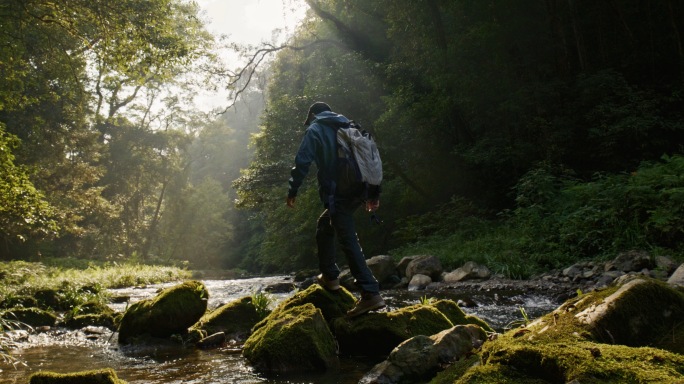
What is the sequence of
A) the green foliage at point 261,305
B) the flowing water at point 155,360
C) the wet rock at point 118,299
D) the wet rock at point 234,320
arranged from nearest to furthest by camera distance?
the flowing water at point 155,360 < the wet rock at point 234,320 < the green foliage at point 261,305 < the wet rock at point 118,299

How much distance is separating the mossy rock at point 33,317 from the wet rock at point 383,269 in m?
7.01

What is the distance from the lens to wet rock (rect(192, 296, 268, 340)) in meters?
6.02

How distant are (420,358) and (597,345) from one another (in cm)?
143

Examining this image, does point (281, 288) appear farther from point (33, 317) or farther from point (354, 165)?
point (354, 165)

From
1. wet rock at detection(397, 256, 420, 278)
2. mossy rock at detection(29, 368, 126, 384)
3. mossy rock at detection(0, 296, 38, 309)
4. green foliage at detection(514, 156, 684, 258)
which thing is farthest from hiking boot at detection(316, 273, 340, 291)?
wet rock at detection(397, 256, 420, 278)

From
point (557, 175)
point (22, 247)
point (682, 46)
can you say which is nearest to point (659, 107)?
point (682, 46)

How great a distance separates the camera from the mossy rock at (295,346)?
419 centimetres

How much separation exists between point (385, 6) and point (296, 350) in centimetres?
1723

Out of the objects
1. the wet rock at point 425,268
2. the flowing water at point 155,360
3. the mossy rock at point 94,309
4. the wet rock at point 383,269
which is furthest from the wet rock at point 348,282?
the mossy rock at point 94,309

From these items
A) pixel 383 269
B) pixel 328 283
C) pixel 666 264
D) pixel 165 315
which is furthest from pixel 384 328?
pixel 383 269

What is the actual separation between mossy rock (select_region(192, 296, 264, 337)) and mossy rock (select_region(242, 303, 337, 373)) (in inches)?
61.1

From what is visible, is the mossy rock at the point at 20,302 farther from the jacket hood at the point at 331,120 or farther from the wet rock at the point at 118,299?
the jacket hood at the point at 331,120

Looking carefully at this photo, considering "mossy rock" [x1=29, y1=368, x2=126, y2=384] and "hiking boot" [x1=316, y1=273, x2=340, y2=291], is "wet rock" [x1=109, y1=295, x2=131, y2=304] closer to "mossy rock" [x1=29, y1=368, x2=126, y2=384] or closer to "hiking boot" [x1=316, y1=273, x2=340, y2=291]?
"hiking boot" [x1=316, y1=273, x2=340, y2=291]

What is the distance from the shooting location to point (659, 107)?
14.7m
